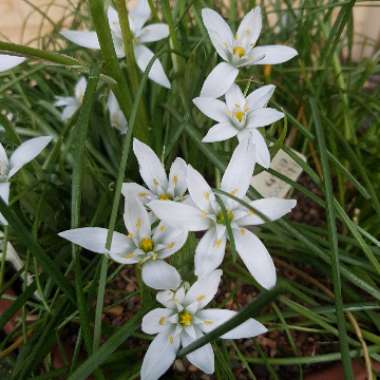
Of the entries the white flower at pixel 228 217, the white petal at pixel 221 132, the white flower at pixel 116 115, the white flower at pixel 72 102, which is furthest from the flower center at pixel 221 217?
→ the white flower at pixel 72 102

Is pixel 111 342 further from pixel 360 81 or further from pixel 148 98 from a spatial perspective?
pixel 360 81

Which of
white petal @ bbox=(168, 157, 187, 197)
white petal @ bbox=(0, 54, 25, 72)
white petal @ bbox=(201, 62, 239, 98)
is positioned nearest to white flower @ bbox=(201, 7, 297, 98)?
white petal @ bbox=(201, 62, 239, 98)

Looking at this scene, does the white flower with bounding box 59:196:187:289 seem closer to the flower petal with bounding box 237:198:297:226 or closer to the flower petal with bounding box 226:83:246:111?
the flower petal with bounding box 237:198:297:226

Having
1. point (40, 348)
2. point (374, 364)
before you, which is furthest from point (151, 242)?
point (374, 364)

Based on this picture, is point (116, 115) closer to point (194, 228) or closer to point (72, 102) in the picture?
point (72, 102)

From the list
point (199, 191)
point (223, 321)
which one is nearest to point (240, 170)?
point (199, 191)

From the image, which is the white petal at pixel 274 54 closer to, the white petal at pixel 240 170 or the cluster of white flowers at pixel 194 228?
the cluster of white flowers at pixel 194 228
